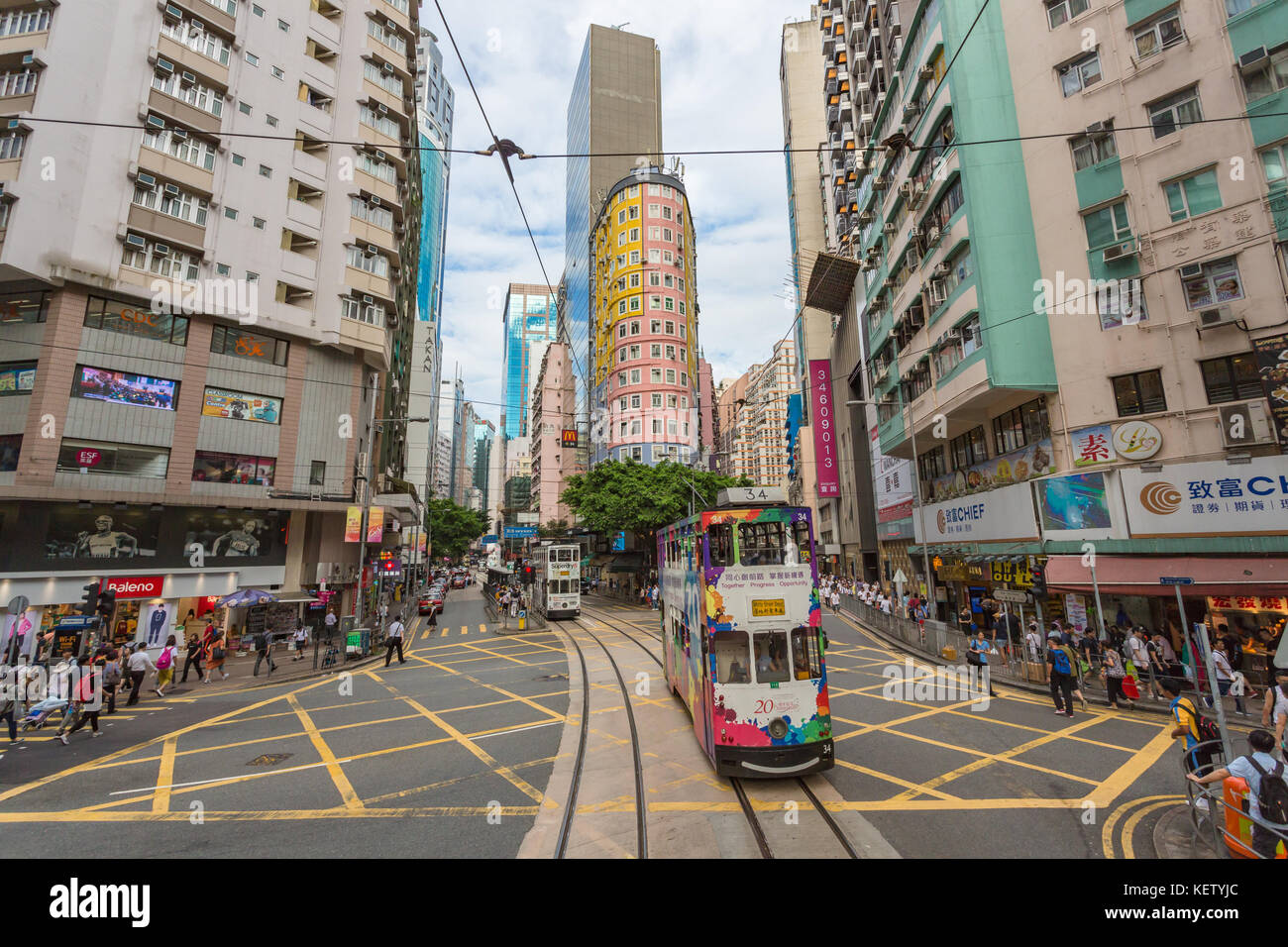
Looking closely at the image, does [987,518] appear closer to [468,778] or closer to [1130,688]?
[1130,688]

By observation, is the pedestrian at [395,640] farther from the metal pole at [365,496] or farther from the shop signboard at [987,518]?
the shop signboard at [987,518]

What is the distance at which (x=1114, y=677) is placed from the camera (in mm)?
12578

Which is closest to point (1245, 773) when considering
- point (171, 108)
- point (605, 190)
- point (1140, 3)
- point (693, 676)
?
point (693, 676)

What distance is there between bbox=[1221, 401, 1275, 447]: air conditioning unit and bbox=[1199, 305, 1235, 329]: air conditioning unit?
7.51 feet

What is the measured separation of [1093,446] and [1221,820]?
13.2 metres

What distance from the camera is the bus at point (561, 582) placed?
31375 mm

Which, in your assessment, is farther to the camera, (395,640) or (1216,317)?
(395,640)

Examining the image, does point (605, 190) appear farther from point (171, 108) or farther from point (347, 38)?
point (171, 108)

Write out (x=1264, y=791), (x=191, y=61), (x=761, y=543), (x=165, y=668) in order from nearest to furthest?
(x=1264, y=791) < (x=761, y=543) < (x=165, y=668) < (x=191, y=61)

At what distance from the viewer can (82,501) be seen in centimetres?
2089

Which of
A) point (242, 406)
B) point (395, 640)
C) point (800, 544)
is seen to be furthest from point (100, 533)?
point (800, 544)

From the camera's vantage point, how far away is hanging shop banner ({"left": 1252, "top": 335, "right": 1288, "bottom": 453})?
13600 mm

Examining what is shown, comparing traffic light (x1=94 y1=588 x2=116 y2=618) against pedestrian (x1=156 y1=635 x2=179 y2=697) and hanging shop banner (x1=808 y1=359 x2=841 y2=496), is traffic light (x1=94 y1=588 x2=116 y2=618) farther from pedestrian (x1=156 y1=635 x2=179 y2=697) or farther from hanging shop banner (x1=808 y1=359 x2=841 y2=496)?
hanging shop banner (x1=808 y1=359 x2=841 y2=496)

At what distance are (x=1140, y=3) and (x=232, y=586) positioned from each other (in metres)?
39.4
